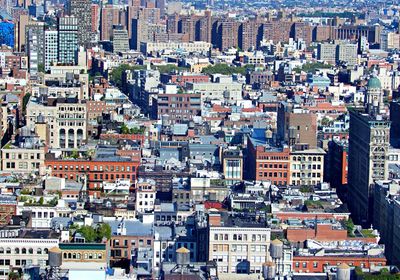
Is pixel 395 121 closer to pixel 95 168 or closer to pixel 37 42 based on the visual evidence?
pixel 95 168

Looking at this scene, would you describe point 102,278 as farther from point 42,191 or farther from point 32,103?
point 32,103

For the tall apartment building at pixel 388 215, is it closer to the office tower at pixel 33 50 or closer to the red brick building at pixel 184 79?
the red brick building at pixel 184 79

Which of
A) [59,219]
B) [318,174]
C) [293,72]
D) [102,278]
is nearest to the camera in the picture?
[102,278]

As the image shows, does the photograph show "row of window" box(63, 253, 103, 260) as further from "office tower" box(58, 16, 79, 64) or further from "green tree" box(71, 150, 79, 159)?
"office tower" box(58, 16, 79, 64)

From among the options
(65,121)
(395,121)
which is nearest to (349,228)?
(65,121)

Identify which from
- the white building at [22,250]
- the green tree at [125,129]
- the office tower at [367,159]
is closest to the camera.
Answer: the white building at [22,250]

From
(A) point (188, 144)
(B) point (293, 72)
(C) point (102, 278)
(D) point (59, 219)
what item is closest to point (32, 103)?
(A) point (188, 144)

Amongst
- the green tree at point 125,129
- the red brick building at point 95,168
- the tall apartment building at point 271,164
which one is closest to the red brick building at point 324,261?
the red brick building at point 95,168
